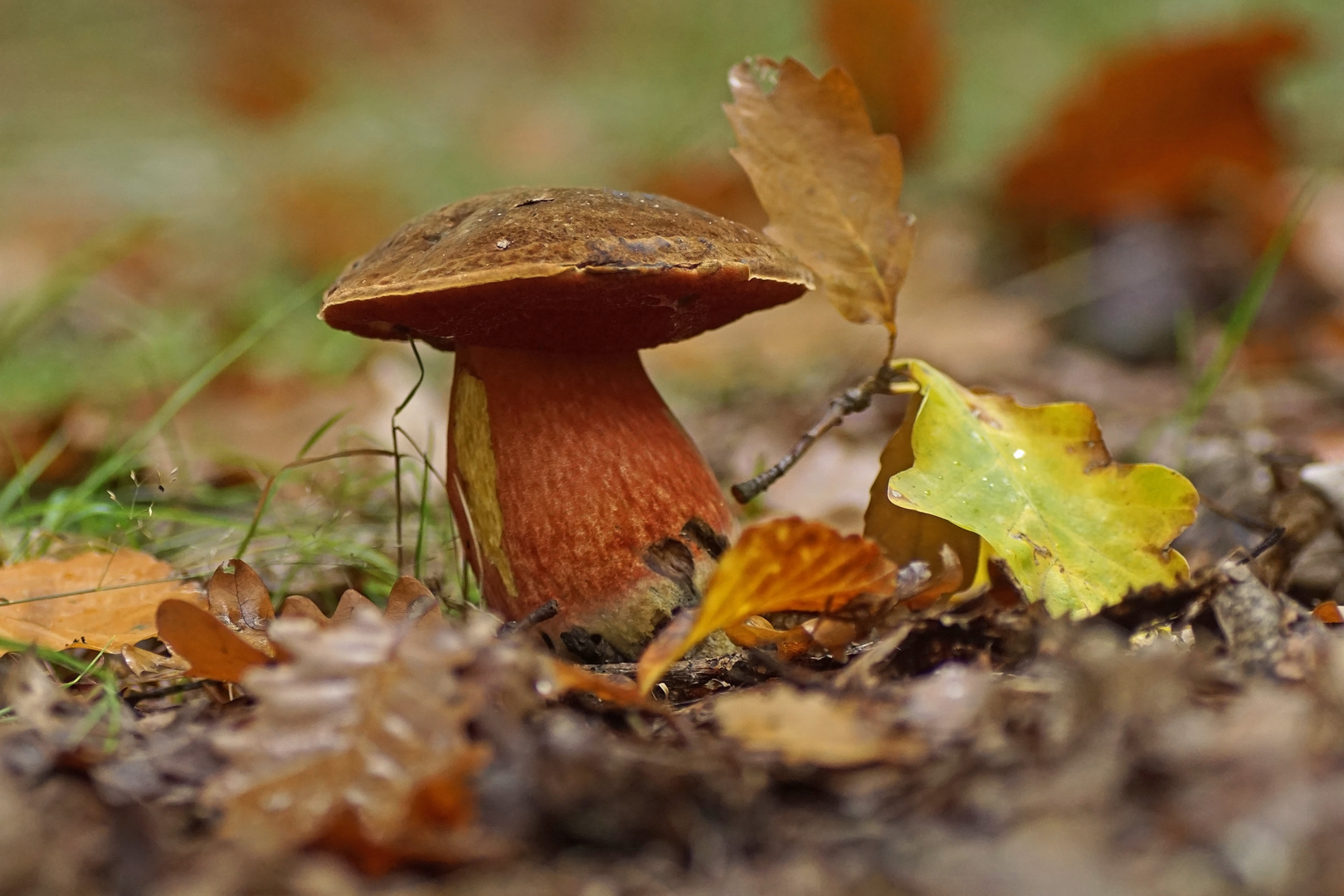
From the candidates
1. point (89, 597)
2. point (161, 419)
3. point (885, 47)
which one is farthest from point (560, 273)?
point (885, 47)

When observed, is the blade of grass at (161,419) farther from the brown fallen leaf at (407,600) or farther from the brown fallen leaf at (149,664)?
the brown fallen leaf at (407,600)

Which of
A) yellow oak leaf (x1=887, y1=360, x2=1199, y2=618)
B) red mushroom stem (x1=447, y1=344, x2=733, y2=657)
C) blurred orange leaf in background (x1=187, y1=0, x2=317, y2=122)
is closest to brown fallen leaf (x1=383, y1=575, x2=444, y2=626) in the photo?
red mushroom stem (x1=447, y1=344, x2=733, y2=657)

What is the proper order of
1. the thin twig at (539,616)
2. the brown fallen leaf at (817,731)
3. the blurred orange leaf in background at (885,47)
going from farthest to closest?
1. the blurred orange leaf in background at (885,47)
2. the thin twig at (539,616)
3. the brown fallen leaf at (817,731)

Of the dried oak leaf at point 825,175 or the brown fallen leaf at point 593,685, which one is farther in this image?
the dried oak leaf at point 825,175

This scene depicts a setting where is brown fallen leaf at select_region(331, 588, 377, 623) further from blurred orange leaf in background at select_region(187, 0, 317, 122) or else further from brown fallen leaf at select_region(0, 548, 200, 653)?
blurred orange leaf in background at select_region(187, 0, 317, 122)

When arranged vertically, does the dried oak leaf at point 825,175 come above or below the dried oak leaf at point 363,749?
above

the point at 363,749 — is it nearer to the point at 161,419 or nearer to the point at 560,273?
the point at 560,273

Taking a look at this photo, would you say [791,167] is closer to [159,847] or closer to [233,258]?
[159,847]

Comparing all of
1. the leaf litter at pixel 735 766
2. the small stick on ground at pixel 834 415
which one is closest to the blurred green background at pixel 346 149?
the small stick on ground at pixel 834 415

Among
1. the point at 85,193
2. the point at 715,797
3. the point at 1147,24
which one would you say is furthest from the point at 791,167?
the point at 85,193
